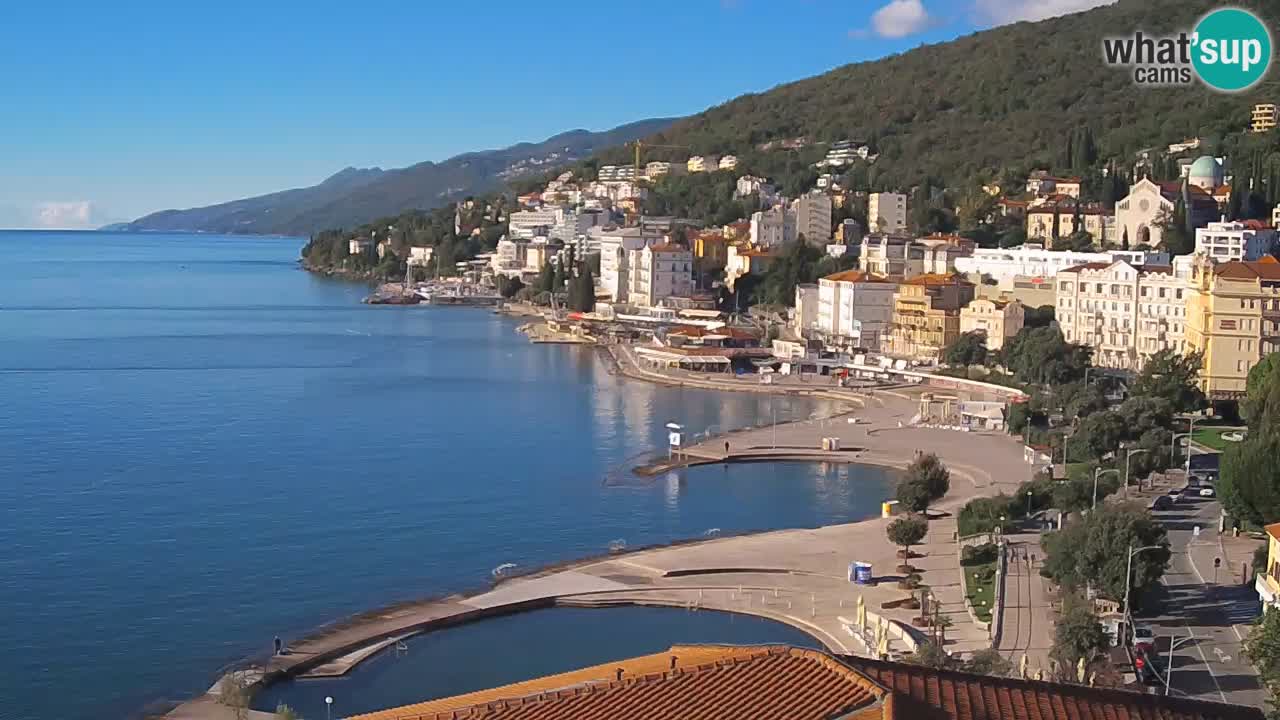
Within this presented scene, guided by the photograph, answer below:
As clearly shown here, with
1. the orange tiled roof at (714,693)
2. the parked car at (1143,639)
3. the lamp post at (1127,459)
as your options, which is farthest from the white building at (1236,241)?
the orange tiled roof at (714,693)

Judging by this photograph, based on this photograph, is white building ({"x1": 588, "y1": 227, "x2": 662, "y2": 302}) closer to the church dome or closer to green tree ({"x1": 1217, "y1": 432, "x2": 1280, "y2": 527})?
the church dome

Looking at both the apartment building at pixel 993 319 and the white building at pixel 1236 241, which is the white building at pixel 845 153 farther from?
the white building at pixel 1236 241

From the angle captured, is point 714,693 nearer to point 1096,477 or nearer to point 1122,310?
point 1096,477

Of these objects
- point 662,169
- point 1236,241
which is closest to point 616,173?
point 662,169

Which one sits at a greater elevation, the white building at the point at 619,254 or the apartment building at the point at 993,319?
the white building at the point at 619,254

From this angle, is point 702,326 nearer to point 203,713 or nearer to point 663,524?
point 663,524

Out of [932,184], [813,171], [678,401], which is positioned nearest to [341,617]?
[678,401]

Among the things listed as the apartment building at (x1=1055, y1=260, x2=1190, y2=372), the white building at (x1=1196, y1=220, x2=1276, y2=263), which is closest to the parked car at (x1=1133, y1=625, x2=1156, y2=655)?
the apartment building at (x1=1055, y1=260, x2=1190, y2=372)
